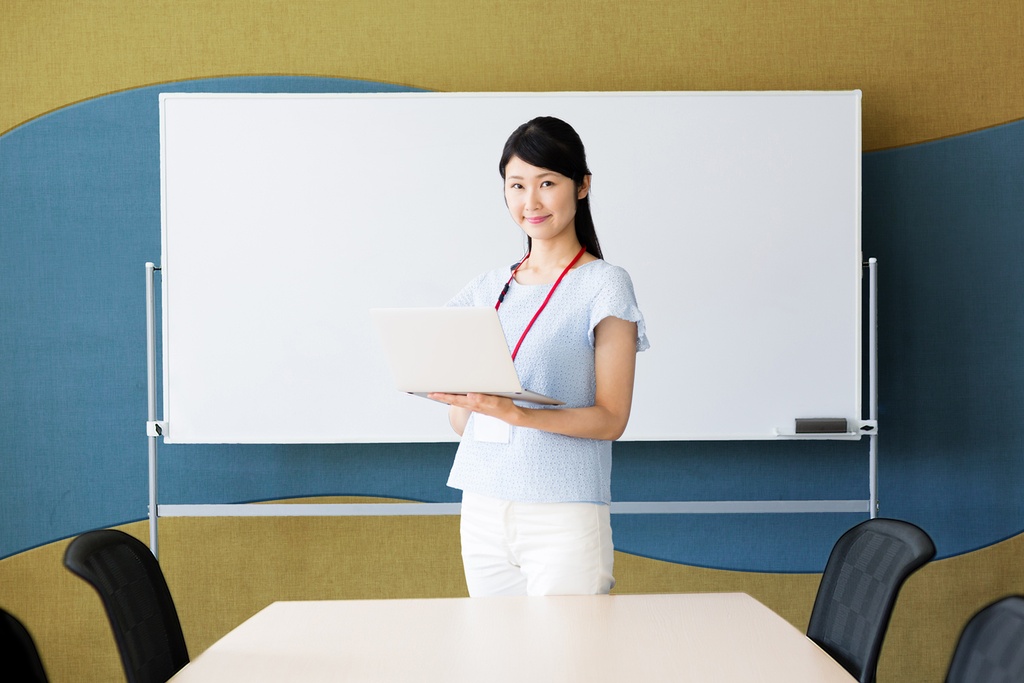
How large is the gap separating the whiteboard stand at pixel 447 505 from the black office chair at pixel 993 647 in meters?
1.64

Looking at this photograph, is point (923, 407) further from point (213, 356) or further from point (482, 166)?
point (213, 356)

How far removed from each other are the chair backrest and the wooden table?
0.74 feet

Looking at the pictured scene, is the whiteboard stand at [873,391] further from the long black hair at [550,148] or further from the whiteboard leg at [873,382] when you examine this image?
the long black hair at [550,148]

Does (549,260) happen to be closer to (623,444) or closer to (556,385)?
(556,385)

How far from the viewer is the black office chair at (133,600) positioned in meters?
1.42

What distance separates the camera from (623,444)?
3.15 m

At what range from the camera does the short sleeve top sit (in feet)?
5.47

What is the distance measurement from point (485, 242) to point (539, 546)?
1.48 meters

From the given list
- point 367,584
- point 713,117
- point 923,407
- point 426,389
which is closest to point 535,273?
point 426,389

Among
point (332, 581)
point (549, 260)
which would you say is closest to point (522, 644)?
point (549, 260)

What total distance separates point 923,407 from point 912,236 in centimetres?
61

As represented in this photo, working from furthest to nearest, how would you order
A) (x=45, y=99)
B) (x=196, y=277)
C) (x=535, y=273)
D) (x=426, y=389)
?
(x=45, y=99) → (x=196, y=277) → (x=535, y=273) → (x=426, y=389)

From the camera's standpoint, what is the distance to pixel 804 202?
2.93 metres

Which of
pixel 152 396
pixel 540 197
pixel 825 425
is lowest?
pixel 825 425
